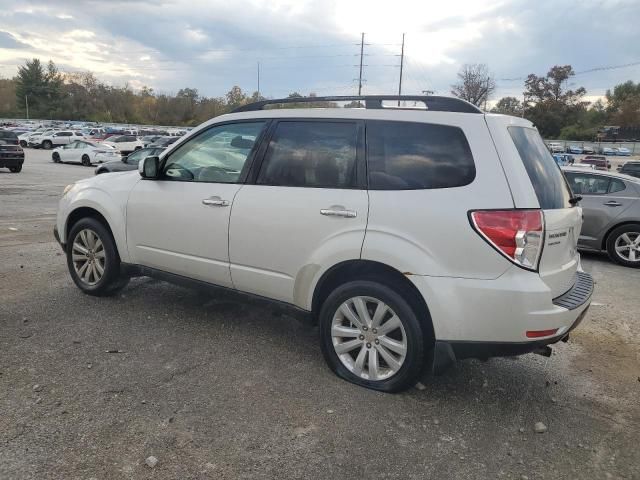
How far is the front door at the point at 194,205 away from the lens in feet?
13.5

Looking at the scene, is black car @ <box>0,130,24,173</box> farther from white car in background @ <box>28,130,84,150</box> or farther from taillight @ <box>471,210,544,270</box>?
white car in background @ <box>28,130,84,150</box>

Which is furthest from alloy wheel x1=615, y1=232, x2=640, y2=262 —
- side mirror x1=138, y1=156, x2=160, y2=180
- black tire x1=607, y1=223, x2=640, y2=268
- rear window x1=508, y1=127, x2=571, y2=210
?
side mirror x1=138, y1=156, x2=160, y2=180

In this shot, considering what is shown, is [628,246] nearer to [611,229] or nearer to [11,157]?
[611,229]

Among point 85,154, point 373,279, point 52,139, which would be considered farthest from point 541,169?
point 52,139

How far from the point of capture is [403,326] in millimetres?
3275

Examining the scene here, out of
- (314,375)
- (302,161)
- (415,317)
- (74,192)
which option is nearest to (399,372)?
(415,317)

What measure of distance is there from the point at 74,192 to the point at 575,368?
15.8 ft

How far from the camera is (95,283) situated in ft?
16.7

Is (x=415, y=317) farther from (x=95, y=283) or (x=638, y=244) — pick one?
(x=638, y=244)

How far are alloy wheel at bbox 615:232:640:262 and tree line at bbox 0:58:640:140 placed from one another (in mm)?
89519

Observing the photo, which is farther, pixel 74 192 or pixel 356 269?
pixel 74 192

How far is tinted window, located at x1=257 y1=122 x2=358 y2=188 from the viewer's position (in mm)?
3592

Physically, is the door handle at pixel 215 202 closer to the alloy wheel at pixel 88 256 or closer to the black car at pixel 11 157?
the alloy wheel at pixel 88 256

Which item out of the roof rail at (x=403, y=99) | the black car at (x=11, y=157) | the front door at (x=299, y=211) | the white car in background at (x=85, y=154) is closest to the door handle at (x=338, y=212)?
the front door at (x=299, y=211)
